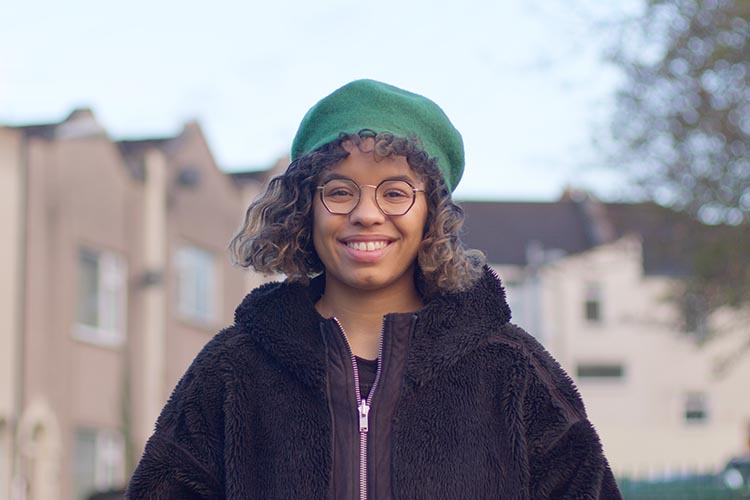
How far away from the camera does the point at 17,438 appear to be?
20.6 m

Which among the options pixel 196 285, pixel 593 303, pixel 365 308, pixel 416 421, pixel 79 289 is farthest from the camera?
pixel 593 303

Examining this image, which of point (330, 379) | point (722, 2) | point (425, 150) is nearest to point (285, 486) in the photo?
point (330, 379)

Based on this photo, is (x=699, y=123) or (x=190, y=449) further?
(x=699, y=123)

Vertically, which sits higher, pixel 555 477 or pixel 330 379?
pixel 330 379

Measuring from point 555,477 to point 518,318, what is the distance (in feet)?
158

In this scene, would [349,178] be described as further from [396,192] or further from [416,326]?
[416,326]

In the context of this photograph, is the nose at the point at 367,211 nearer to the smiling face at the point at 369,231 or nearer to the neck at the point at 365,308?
the smiling face at the point at 369,231

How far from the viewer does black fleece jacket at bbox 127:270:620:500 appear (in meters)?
2.93

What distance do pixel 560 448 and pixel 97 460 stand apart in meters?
20.5

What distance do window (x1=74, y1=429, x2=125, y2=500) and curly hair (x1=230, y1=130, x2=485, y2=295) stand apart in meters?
19.3

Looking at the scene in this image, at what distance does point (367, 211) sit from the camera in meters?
3.10

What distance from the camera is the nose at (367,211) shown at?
3.10 meters

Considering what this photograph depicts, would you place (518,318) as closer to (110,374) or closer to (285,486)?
(110,374)

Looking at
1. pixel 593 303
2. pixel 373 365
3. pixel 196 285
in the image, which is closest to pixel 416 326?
pixel 373 365
